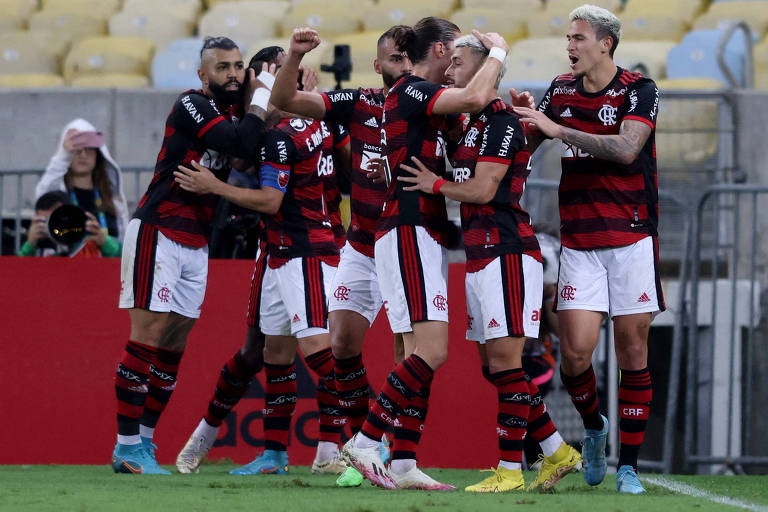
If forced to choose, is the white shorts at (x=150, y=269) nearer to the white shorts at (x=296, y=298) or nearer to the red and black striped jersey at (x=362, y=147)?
the white shorts at (x=296, y=298)

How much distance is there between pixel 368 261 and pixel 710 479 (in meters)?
2.26

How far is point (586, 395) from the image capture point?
6004mm

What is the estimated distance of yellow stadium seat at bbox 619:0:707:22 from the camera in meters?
13.8

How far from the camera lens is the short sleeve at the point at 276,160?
685cm

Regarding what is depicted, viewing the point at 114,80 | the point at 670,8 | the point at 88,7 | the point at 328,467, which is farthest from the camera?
the point at 88,7

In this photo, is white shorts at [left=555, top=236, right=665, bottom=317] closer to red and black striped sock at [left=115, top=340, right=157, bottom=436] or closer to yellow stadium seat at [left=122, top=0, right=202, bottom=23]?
red and black striped sock at [left=115, top=340, right=157, bottom=436]

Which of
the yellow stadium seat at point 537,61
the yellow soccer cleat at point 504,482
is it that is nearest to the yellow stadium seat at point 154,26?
the yellow stadium seat at point 537,61

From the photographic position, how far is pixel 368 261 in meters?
6.74

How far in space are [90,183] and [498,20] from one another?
21.4ft

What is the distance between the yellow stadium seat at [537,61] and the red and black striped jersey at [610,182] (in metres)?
6.42

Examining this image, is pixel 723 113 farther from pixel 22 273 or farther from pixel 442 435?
pixel 22 273

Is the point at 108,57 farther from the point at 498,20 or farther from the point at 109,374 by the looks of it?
the point at 109,374

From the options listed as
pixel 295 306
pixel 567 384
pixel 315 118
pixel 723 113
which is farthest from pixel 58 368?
pixel 723 113

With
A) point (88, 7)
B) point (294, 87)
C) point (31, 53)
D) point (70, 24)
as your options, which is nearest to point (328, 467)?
point (294, 87)
